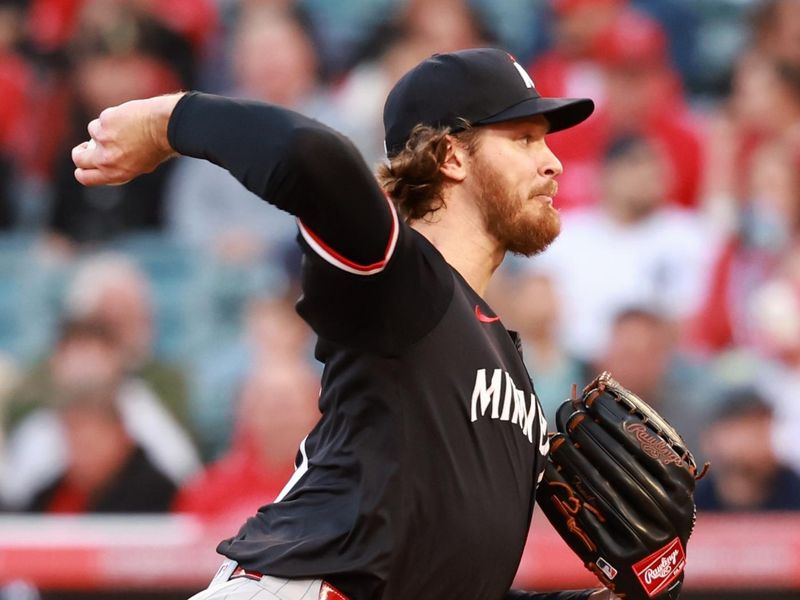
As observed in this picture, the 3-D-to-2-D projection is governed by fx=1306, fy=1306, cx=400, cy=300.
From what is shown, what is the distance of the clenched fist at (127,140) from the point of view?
2.15m

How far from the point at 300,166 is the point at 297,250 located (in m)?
5.05

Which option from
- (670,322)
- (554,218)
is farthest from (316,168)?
(670,322)

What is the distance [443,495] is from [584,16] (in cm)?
540

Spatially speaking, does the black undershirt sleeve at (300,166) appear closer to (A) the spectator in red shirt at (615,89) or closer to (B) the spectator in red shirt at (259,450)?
(B) the spectator in red shirt at (259,450)

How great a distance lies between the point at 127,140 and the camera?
2.15 meters

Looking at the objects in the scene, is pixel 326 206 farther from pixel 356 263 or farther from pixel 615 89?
pixel 615 89

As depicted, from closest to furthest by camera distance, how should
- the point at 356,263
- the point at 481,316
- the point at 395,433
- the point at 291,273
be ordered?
1. the point at 356,263
2. the point at 395,433
3. the point at 481,316
4. the point at 291,273

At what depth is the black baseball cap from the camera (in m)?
2.69

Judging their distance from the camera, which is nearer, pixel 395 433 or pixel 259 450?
pixel 395 433

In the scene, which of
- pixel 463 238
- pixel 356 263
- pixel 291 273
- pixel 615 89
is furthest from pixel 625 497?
pixel 615 89

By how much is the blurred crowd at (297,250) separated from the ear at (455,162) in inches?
157

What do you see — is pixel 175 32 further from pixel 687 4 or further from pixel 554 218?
pixel 554 218

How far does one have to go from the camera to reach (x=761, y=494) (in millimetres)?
6578

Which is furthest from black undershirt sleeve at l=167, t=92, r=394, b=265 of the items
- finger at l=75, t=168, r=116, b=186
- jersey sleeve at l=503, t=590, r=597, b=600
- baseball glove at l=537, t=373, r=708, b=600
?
jersey sleeve at l=503, t=590, r=597, b=600
